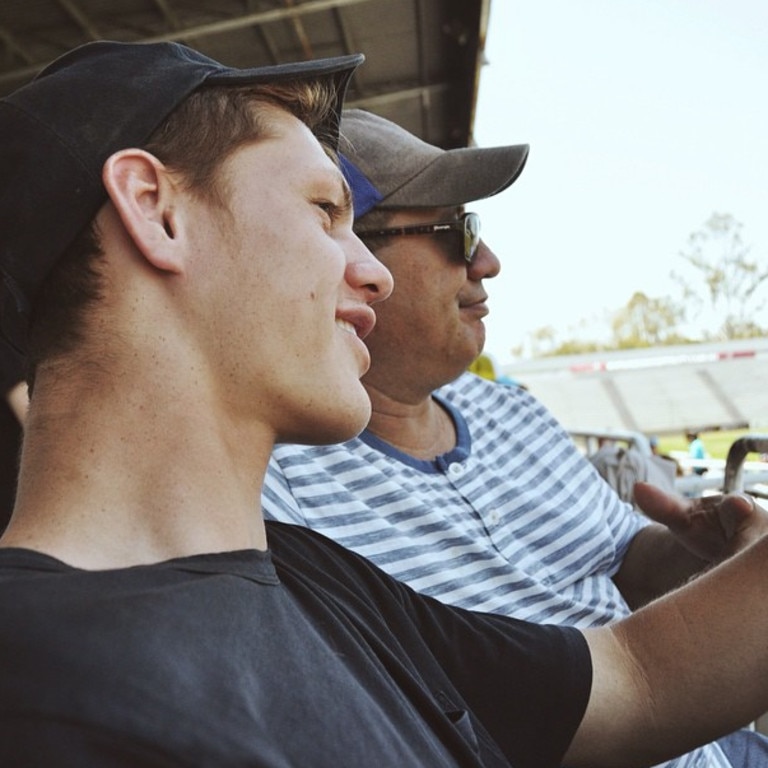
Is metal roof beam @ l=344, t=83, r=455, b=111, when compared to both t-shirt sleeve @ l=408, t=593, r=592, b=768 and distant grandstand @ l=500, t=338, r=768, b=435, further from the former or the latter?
t-shirt sleeve @ l=408, t=593, r=592, b=768

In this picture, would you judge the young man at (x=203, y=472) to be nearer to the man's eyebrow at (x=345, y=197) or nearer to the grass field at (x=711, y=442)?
the man's eyebrow at (x=345, y=197)

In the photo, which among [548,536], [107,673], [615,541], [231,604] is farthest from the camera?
[615,541]

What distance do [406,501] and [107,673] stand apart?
1035 millimetres

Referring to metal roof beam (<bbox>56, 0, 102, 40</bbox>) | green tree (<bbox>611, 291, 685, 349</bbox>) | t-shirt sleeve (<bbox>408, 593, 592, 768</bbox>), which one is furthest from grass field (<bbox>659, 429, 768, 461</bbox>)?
green tree (<bbox>611, 291, 685, 349</bbox>)

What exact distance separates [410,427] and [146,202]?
105 centimetres

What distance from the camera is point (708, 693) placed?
4.17ft

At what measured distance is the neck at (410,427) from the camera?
6.20 feet

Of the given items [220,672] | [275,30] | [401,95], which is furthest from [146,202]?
[401,95]

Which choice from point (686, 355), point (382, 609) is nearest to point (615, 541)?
point (382, 609)

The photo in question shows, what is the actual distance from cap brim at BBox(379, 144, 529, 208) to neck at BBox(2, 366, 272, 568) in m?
1.15

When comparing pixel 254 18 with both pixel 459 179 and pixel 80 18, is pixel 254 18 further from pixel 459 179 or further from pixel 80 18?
pixel 459 179

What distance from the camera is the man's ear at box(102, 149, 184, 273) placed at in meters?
0.93

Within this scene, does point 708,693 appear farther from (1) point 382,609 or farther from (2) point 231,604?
(2) point 231,604

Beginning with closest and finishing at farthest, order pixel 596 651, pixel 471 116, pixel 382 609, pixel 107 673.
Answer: pixel 107 673 < pixel 382 609 < pixel 596 651 < pixel 471 116
